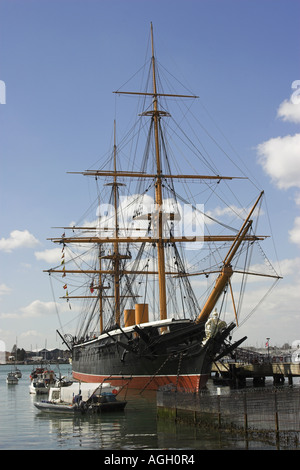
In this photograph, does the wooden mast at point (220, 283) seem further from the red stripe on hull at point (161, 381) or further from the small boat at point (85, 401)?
the small boat at point (85, 401)

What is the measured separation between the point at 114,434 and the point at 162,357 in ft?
42.5

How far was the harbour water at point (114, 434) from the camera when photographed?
22031 millimetres

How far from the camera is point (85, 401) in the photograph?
33719mm

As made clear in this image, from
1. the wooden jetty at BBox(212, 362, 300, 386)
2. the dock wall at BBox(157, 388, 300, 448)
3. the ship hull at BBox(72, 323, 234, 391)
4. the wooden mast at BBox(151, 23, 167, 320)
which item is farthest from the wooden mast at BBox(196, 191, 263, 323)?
the wooden jetty at BBox(212, 362, 300, 386)

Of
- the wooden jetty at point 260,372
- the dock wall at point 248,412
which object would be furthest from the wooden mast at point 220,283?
the wooden jetty at point 260,372

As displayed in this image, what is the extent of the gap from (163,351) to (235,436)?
16839 mm

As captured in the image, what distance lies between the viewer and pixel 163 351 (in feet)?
127

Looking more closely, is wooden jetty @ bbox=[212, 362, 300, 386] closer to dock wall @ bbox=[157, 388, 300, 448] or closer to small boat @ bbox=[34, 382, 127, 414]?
small boat @ bbox=[34, 382, 127, 414]

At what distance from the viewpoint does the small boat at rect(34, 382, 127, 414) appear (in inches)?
1302

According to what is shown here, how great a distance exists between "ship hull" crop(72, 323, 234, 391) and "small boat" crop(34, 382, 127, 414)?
1.57m

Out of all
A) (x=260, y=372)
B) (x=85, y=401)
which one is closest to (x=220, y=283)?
(x=85, y=401)

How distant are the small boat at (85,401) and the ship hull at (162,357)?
157 cm
